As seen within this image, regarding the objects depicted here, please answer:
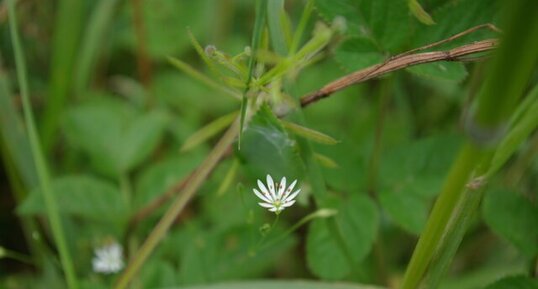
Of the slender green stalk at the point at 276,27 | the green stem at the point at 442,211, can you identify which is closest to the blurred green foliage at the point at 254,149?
the slender green stalk at the point at 276,27

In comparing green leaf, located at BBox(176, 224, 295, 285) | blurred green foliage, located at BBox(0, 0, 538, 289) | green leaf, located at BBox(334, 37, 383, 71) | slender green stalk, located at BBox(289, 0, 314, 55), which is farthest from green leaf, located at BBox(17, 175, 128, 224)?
slender green stalk, located at BBox(289, 0, 314, 55)

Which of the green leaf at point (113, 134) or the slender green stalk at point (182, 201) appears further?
the green leaf at point (113, 134)

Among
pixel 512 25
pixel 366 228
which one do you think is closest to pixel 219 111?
pixel 366 228

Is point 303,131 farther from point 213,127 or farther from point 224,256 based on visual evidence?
point 224,256

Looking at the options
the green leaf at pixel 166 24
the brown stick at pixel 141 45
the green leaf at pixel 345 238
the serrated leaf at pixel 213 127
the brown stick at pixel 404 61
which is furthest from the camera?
the green leaf at pixel 166 24

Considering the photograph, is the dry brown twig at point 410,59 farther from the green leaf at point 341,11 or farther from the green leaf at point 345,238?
the green leaf at point 345,238

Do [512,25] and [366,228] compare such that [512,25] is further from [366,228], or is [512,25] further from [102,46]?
[102,46]

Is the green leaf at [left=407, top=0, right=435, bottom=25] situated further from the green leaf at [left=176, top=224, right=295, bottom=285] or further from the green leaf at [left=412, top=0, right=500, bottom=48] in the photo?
the green leaf at [left=176, top=224, right=295, bottom=285]
